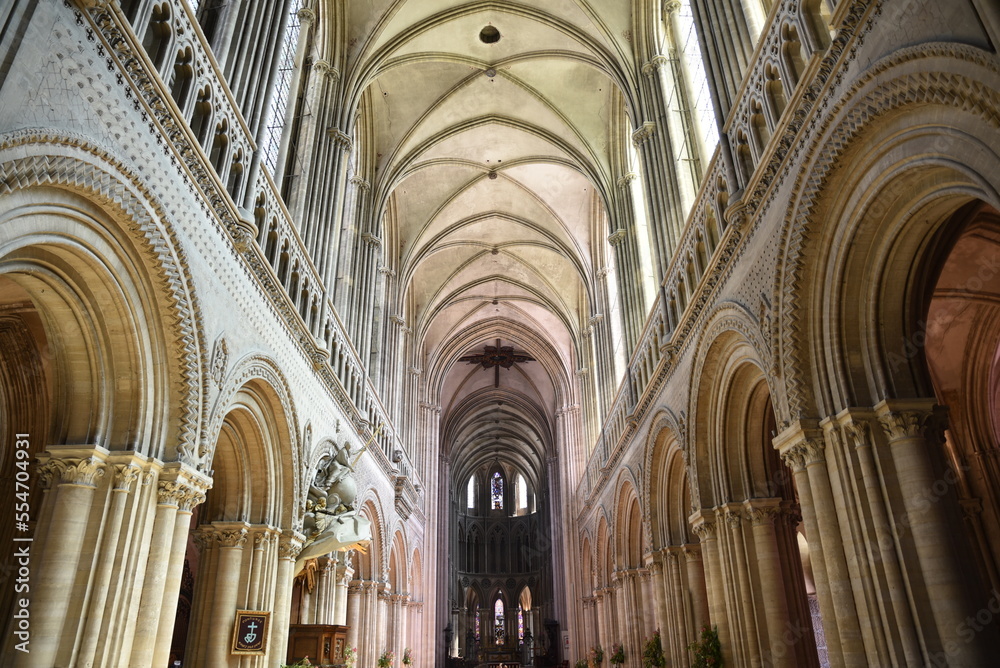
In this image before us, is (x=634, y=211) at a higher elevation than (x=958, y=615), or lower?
higher

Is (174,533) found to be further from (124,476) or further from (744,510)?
(744,510)

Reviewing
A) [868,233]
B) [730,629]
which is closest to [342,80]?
[868,233]

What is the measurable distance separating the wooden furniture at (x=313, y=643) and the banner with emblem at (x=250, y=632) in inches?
84.0

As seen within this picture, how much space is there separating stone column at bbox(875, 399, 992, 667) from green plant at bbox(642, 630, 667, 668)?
925cm

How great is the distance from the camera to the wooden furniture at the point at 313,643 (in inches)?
476

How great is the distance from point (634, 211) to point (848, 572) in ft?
41.8

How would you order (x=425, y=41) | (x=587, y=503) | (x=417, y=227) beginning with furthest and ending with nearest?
(x=587, y=503) < (x=417, y=227) < (x=425, y=41)

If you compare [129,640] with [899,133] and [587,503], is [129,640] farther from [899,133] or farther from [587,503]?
[587,503]

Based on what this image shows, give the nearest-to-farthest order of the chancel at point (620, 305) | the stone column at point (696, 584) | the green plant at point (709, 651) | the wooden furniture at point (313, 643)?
the chancel at point (620, 305) → the green plant at point (709, 651) → the wooden furniture at point (313, 643) → the stone column at point (696, 584)

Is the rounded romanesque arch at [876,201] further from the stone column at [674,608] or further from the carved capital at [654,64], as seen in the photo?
the carved capital at [654,64]

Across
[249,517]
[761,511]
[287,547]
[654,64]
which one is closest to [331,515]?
[287,547]

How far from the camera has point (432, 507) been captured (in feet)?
104

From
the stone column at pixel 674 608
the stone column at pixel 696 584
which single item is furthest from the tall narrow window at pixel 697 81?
the stone column at pixel 674 608

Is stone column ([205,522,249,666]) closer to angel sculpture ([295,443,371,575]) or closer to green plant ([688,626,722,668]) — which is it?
angel sculpture ([295,443,371,575])
